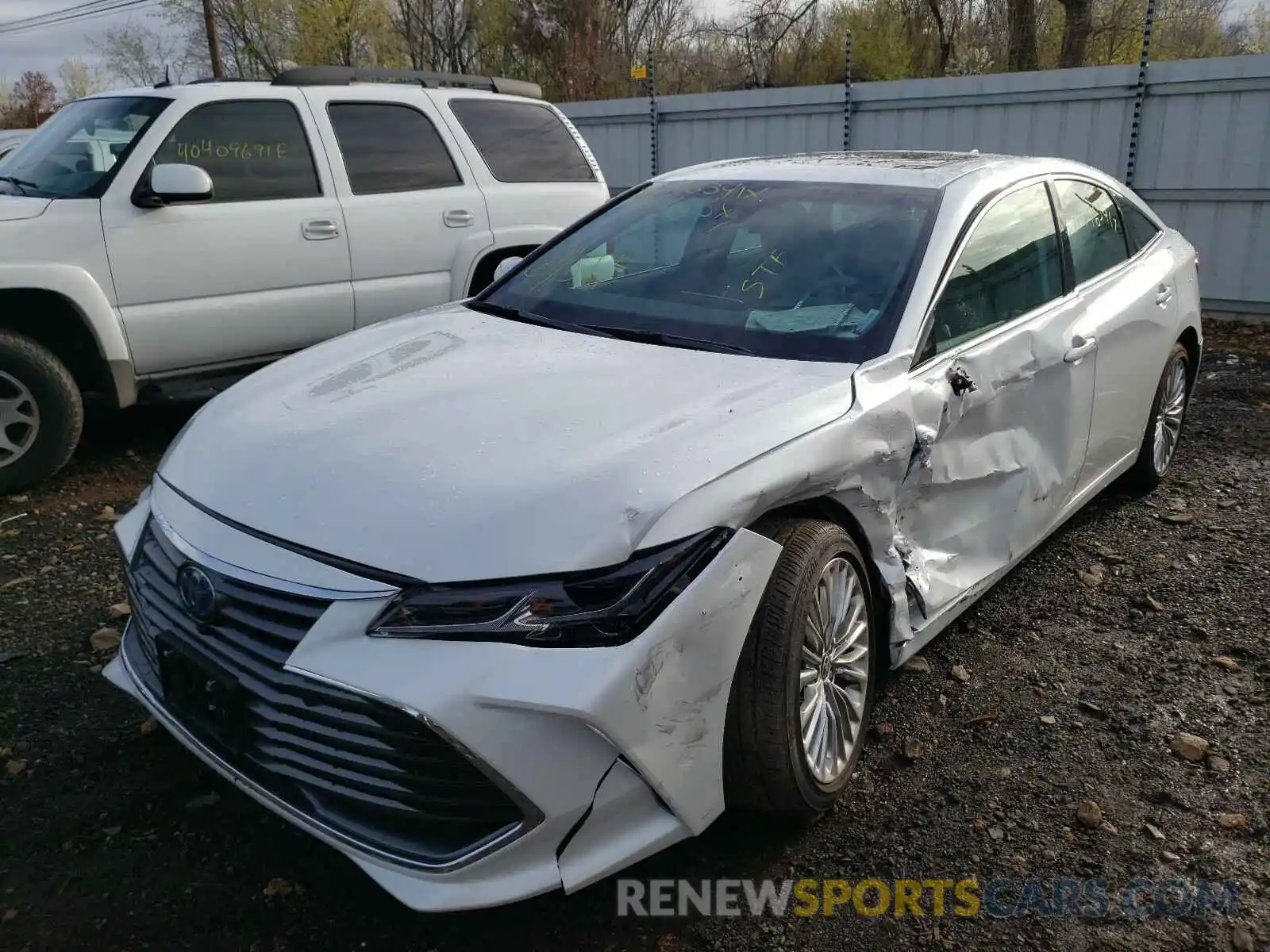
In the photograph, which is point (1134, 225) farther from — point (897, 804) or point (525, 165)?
point (525, 165)

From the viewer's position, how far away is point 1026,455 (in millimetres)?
3480

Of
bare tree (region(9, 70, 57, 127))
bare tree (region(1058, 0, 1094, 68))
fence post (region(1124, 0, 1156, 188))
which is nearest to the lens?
fence post (region(1124, 0, 1156, 188))

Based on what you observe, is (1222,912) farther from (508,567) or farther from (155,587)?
(155,587)

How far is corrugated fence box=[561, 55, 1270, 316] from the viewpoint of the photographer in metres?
9.13

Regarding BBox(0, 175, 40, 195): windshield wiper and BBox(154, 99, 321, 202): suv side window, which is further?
BBox(154, 99, 321, 202): suv side window

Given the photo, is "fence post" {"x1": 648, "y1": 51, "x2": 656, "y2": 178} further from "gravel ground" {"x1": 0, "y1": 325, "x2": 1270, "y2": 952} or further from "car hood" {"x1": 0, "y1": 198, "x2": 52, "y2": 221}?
"gravel ground" {"x1": 0, "y1": 325, "x2": 1270, "y2": 952}

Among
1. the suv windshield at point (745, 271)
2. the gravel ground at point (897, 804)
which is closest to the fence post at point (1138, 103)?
the gravel ground at point (897, 804)

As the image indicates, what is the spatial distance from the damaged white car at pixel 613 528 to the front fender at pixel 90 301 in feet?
7.24

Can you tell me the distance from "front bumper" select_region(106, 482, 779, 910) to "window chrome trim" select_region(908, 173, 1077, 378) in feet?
3.46

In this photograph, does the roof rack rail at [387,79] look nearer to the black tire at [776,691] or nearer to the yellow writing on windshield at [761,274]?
the yellow writing on windshield at [761,274]

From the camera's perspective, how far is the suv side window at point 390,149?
5.90 meters

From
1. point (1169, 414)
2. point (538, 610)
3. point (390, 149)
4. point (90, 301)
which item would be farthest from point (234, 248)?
point (1169, 414)

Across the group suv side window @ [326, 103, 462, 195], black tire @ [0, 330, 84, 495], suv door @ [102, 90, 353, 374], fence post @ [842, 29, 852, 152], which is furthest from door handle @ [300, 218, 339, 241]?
fence post @ [842, 29, 852, 152]

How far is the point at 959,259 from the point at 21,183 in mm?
4591
